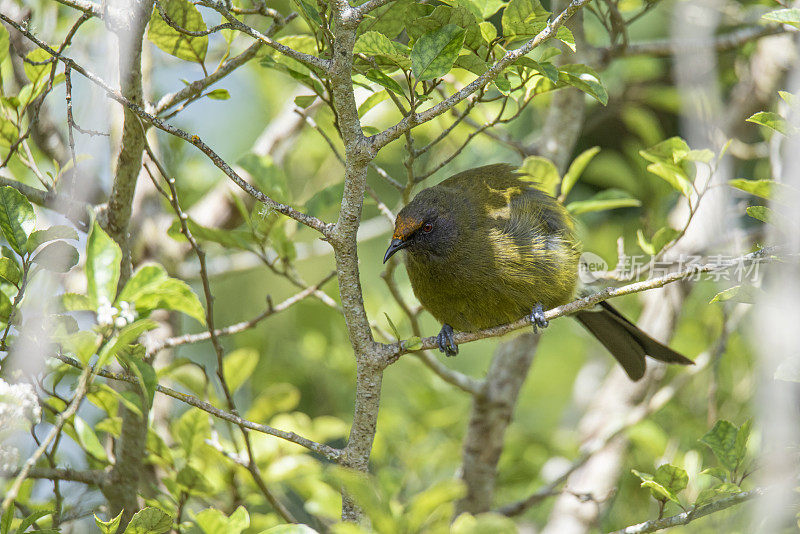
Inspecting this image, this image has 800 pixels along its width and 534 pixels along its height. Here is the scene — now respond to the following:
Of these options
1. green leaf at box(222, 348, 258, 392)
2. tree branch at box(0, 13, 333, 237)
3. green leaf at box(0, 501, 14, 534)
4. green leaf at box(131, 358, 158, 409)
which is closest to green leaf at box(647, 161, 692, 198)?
tree branch at box(0, 13, 333, 237)

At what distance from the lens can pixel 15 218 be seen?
2.35 meters

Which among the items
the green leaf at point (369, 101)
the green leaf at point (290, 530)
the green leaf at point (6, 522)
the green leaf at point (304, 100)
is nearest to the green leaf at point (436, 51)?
the green leaf at point (369, 101)

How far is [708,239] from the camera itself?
4.52 meters

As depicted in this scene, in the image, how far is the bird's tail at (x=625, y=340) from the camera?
157 inches

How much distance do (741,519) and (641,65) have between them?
12.0ft

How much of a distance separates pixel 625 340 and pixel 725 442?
1.49m

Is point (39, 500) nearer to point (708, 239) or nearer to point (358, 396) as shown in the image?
point (358, 396)

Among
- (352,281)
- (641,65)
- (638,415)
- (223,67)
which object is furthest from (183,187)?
(641,65)

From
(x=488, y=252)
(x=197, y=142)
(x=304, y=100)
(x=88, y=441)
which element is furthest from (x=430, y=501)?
(x=488, y=252)

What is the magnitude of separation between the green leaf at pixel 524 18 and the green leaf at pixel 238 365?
1.92 m

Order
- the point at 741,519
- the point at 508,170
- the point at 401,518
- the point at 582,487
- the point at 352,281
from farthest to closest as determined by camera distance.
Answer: the point at 582,487, the point at 508,170, the point at 741,519, the point at 352,281, the point at 401,518

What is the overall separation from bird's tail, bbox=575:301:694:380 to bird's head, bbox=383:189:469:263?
37.7 inches

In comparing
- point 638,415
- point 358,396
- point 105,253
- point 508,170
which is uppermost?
point 508,170

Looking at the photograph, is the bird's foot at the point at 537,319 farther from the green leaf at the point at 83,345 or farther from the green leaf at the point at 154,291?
the green leaf at the point at 83,345
